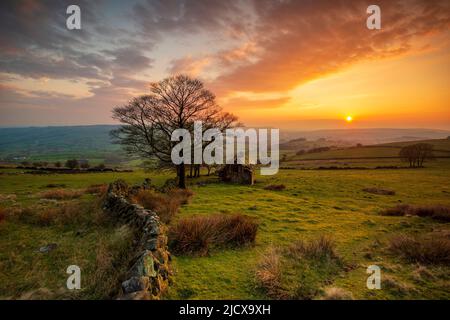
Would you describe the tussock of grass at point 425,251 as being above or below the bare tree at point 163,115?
below

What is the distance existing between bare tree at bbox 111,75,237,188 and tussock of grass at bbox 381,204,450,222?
1528cm

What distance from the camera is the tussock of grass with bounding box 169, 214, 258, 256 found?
309 inches

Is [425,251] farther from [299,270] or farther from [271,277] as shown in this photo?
[271,277]

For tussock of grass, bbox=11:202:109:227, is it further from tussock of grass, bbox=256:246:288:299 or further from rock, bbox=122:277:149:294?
tussock of grass, bbox=256:246:288:299

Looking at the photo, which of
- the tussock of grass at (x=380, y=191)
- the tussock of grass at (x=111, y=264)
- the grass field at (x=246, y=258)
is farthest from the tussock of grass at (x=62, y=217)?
the tussock of grass at (x=380, y=191)

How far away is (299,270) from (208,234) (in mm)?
3289

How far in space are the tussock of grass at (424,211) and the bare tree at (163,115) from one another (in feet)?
50.1

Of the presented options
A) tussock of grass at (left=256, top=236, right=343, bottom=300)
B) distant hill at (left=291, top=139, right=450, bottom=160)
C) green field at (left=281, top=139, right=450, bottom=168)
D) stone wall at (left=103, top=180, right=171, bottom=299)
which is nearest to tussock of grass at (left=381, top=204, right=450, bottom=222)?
tussock of grass at (left=256, top=236, right=343, bottom=300)

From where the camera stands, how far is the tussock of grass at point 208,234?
7.84 m

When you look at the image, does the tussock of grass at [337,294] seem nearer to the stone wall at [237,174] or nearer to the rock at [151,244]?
the rock at [151,244]

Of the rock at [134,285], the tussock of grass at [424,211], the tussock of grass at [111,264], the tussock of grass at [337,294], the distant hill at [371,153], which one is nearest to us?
the rock at [134,285]

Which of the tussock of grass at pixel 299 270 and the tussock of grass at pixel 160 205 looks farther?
the tussock of grass at pixel 160 205

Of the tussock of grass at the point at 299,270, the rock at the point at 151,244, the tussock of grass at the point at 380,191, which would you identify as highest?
the rock at the point at 151,244

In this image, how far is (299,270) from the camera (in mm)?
6531
